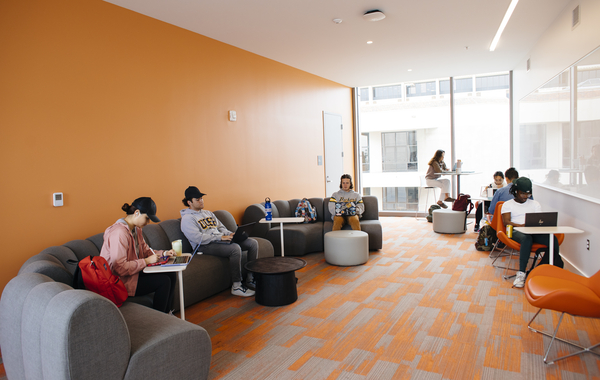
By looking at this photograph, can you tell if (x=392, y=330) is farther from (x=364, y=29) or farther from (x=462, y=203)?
(x=462, y=203)

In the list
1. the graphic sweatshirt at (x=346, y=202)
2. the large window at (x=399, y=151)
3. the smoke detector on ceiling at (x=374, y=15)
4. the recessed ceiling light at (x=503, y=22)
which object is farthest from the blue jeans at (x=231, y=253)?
the large window at (x=399, y=151)

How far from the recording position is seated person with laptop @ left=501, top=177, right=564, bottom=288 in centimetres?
460

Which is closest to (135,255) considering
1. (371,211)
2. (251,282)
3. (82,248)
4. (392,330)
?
(82,248)

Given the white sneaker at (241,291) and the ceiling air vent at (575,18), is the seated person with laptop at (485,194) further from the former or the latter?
the white sneaker at (241,291)

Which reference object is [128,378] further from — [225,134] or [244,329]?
[225,134]

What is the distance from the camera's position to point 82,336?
206 cm

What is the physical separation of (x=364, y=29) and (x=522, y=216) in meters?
3.39

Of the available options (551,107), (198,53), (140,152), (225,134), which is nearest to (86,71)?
(140,152)

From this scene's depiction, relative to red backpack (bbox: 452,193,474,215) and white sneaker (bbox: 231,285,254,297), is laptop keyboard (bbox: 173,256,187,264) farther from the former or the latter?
red backpack (bbox: 452,193,474,215)

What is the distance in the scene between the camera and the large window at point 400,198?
10.3 m

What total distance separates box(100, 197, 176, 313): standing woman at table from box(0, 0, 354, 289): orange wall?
1.03 meters

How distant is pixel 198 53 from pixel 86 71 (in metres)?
1.80

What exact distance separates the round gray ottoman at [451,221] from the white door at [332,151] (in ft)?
8.69

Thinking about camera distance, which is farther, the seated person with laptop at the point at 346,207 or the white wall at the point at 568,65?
the seated person with laptop at the point at 346,207
